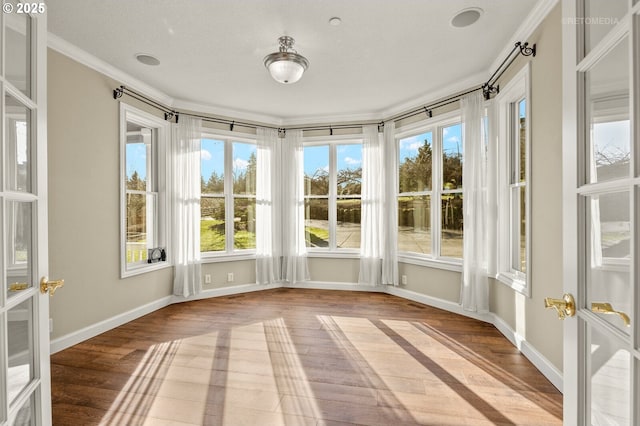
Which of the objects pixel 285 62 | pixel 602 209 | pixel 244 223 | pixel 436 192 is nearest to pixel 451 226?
pixel 436 192

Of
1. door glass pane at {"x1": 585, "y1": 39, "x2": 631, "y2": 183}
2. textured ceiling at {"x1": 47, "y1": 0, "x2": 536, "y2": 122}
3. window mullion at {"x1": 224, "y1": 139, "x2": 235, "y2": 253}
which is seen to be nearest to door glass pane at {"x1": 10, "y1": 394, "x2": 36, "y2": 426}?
door glass pane at {"x1": 585, "y1": 39, "x2": 631, "y2": 183}

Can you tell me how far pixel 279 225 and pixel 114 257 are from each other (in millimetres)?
2249

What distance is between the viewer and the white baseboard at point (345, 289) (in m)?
2.47

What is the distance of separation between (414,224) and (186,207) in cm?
313

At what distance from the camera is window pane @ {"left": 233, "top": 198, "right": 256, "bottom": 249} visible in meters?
4.93

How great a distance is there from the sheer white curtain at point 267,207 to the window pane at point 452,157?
243 cm

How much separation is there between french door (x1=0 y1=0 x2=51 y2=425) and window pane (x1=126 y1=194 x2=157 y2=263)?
9.15 feet

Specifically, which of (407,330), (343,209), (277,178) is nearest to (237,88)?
(277,178)

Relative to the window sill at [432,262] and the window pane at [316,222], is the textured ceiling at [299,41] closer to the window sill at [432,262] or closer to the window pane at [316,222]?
the window pane at [316,222]

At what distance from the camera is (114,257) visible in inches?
136

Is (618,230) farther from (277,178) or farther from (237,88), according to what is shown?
(277,178)

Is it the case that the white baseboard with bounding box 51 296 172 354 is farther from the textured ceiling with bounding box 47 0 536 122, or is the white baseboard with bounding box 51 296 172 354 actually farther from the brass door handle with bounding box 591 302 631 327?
the brass door handle with bounding box 591 302 631 327

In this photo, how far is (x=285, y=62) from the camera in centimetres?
275

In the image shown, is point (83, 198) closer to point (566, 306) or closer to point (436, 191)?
point (566, 306)
